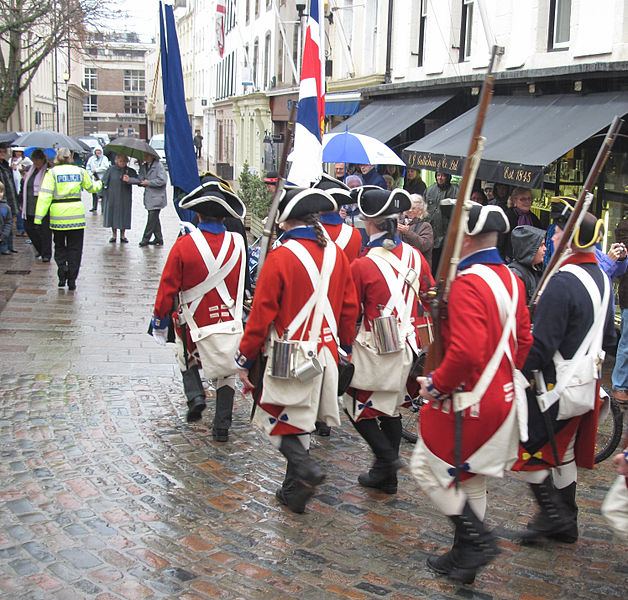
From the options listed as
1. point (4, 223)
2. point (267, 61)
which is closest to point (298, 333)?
point (4, 223)

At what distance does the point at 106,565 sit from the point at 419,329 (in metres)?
2.66

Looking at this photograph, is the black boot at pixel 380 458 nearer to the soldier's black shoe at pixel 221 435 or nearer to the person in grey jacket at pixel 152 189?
the soldier's black shoe at pixel 221 435

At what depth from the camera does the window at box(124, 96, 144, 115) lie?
411ft

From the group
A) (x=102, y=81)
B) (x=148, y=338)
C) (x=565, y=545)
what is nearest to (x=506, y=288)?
(x=565, y=545)

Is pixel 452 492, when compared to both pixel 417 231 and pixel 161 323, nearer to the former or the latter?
pixel 161 323

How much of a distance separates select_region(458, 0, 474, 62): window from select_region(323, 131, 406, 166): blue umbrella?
13.0 feet

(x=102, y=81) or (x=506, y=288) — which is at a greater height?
(x=102, y=81)

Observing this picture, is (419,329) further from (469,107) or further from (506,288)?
(469,107)

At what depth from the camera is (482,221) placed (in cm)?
417

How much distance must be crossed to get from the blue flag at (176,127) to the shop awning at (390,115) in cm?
717

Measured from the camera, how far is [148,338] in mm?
9664

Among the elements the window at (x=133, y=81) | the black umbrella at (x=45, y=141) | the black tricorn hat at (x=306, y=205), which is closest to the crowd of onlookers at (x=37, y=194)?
the black umbrella at (x=45, y=141)

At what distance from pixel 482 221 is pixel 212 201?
8.47 feet

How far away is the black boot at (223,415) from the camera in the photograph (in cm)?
650
